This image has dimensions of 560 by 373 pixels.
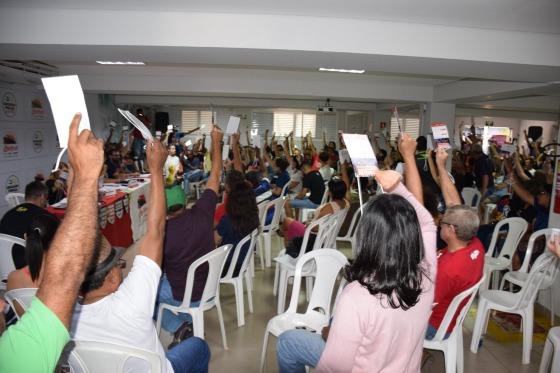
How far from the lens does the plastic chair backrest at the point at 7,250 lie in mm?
2846

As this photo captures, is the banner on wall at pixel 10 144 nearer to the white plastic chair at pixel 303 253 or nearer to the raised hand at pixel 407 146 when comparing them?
the white plastic chair at pixel 303 253

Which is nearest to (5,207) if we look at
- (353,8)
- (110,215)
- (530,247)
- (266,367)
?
(110,215)

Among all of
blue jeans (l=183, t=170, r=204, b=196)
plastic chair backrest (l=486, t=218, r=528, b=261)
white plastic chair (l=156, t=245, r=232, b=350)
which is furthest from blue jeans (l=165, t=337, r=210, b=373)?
blue jeans (l=183, t=170, r=204, b=196)

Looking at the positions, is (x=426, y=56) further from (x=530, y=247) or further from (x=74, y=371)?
(x=74, y=371)

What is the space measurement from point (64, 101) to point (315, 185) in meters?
5.06

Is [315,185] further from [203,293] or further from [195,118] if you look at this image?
[195,118]

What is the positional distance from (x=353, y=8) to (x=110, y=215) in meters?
3.47

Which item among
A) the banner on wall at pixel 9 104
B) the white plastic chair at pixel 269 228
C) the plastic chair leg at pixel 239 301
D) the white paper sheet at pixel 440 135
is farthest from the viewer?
the banner on wall at pixel 9 104

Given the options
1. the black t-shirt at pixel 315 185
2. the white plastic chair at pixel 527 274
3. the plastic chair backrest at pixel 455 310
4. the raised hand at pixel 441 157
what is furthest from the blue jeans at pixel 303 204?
the plastic chair backrest at pixel 455 310

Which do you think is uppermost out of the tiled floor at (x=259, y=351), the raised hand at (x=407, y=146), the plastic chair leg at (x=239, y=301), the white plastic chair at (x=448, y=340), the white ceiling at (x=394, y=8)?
the white ceiling at (x=394, y=8)

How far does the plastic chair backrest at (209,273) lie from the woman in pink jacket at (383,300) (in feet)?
4.05

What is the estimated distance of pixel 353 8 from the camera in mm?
3189

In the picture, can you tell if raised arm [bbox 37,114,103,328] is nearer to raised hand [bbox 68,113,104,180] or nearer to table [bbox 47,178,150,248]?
raised hand [bbox 68,113,104,180]

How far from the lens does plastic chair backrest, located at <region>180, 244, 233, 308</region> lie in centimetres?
248
